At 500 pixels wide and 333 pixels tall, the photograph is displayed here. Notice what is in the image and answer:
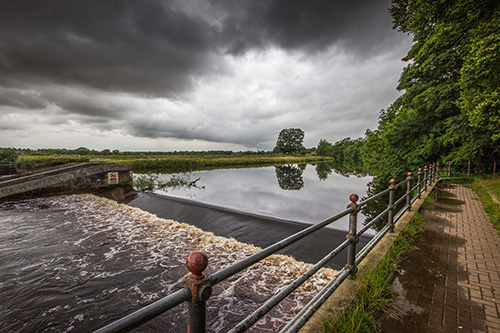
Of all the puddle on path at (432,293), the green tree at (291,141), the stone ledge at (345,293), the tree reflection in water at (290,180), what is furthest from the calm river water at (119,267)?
the green tree at (291,141)

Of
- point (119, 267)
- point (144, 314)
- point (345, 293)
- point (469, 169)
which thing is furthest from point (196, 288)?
point (469, 169)

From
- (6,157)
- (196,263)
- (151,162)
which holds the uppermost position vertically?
(6,157)

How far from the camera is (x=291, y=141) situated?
105250 mm

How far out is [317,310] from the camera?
8.27ft

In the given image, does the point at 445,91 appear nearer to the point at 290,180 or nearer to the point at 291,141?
the point at 290,180

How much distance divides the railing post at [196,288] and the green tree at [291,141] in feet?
344

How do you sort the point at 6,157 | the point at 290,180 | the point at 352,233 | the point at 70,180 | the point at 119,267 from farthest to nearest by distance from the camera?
the point at 290,180, the point at 6,157, the point at 70,180, the point at 119,267, the point at 352,233

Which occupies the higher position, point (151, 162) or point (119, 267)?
point (151, 162)

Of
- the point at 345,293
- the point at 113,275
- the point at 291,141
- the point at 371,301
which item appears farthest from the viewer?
the point at 291,141

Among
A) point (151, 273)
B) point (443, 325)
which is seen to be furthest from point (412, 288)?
point (151, 273)

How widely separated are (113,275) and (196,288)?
19.1 feet

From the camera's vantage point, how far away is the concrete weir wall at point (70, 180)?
41.5ft

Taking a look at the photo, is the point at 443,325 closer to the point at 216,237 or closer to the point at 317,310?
the point at 317,310

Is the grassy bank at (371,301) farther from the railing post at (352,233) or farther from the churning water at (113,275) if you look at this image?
the churning water at (113,275)
